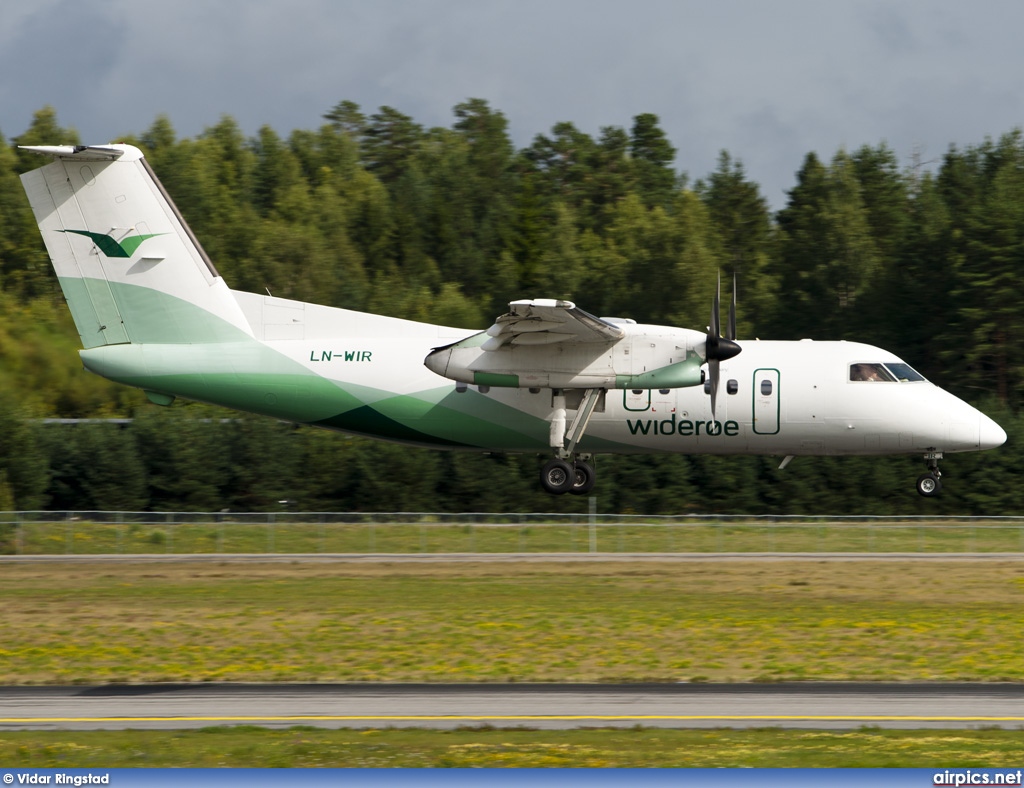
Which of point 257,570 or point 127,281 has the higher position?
point 127,281

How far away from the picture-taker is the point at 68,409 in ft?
135

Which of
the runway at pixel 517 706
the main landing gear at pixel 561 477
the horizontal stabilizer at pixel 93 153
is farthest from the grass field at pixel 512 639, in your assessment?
the horizontal stabilizer at pixel 93 153

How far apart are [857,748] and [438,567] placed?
54.1ft

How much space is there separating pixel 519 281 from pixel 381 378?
35.2 m

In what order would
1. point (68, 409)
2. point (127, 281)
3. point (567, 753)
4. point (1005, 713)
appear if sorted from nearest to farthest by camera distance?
point (567, 753) < point (1005, 713) < point (127, 281) < point (68, 409)

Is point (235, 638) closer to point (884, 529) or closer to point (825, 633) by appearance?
point (825, 633)

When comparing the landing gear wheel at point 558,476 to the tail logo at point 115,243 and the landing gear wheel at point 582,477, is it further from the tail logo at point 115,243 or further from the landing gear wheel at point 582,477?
A: the tail logo at point 115,243

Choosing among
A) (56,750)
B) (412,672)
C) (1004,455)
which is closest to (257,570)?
(412,672)

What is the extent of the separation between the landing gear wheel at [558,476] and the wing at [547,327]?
2.67m

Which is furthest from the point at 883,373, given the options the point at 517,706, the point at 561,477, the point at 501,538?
the point at 517,706

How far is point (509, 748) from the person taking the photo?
12734mm

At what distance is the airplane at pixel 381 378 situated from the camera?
26.6 m

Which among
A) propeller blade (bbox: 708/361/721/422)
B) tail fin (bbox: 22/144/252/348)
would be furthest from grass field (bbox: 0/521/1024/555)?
tail fin (bbox: 22/144/252/348)

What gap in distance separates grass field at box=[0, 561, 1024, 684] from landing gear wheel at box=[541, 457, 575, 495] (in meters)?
1.93
